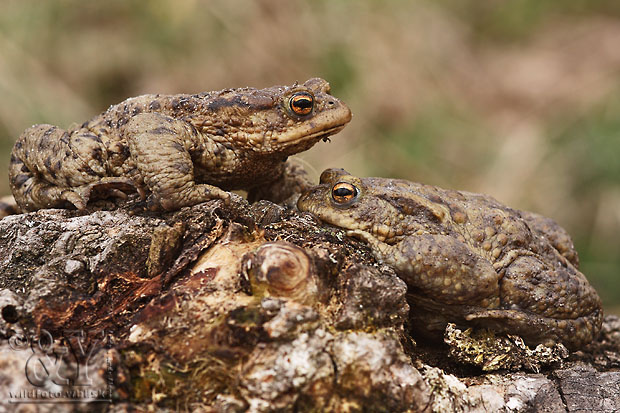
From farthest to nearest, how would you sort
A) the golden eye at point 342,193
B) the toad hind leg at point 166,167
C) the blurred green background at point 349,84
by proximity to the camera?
the blurred green background at point 349,84, the golden eye at point 342,193, the toad hind leg at point 166,167

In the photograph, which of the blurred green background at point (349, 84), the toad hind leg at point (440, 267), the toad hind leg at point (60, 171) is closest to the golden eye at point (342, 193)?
the toad hind leg at point (440, 267)

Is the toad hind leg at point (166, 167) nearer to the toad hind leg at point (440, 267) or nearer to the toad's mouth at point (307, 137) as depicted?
the toad's mouth at point (307, 137)

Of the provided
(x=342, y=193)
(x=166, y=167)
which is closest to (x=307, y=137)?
(x=342, y=193)

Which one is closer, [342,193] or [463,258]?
[463,258]

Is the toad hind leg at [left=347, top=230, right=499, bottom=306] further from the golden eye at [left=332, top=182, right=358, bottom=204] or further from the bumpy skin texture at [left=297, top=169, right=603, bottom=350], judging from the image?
the golden eye at [left=332, top=182, right=358, bottom=204]

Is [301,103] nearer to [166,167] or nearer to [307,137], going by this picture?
[307,137]
